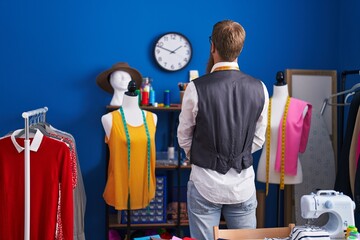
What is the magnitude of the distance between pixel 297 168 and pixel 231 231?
1683 mm

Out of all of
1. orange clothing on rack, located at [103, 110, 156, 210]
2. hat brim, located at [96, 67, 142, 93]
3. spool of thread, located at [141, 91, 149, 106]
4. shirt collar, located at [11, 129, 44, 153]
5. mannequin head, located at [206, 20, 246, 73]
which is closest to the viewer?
mannequin head, located at [206, 20, 246, 73]

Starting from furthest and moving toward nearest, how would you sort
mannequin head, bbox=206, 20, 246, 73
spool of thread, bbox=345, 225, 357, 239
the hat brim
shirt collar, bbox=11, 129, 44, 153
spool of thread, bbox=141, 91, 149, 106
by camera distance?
spool of thread, bbox=141, 91, 149, 106
the hat brim
shirt collar, bbox=11, 129, 44, 153
mannequin head, bbox=206, 20, 246, 73
spool of thread, bbox=345, 225, 357, 239

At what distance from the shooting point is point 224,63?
90.3 inches

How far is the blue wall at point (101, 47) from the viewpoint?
12.8 feet

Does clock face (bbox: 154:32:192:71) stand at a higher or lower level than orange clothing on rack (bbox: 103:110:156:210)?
higher

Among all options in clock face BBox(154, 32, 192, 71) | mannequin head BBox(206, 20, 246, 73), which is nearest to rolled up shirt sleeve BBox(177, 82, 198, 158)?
mannequin head BBox(206, 20, 246, 73)

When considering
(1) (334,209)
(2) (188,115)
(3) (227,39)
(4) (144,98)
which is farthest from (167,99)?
(1) (334,209)

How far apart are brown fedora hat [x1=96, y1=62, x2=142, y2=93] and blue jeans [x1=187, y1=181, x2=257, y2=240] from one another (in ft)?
5.22

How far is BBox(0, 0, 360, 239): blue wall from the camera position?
3.91 metres

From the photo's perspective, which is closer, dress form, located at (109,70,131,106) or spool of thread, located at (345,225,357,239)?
spool of thread, located at (345,225,357,239)

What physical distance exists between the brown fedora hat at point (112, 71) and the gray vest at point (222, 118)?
1498 mm

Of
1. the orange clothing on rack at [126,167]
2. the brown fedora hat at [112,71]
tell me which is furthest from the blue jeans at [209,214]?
the brown fedora hat at [112,71]

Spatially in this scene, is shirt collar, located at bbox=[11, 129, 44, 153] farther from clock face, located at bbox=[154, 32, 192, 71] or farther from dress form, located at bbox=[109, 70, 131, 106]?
clock face, located at bbox=[154, 32, 192, 71]

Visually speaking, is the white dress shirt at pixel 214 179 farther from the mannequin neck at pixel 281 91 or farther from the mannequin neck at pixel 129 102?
the mannequin neck at pixel 281 91
